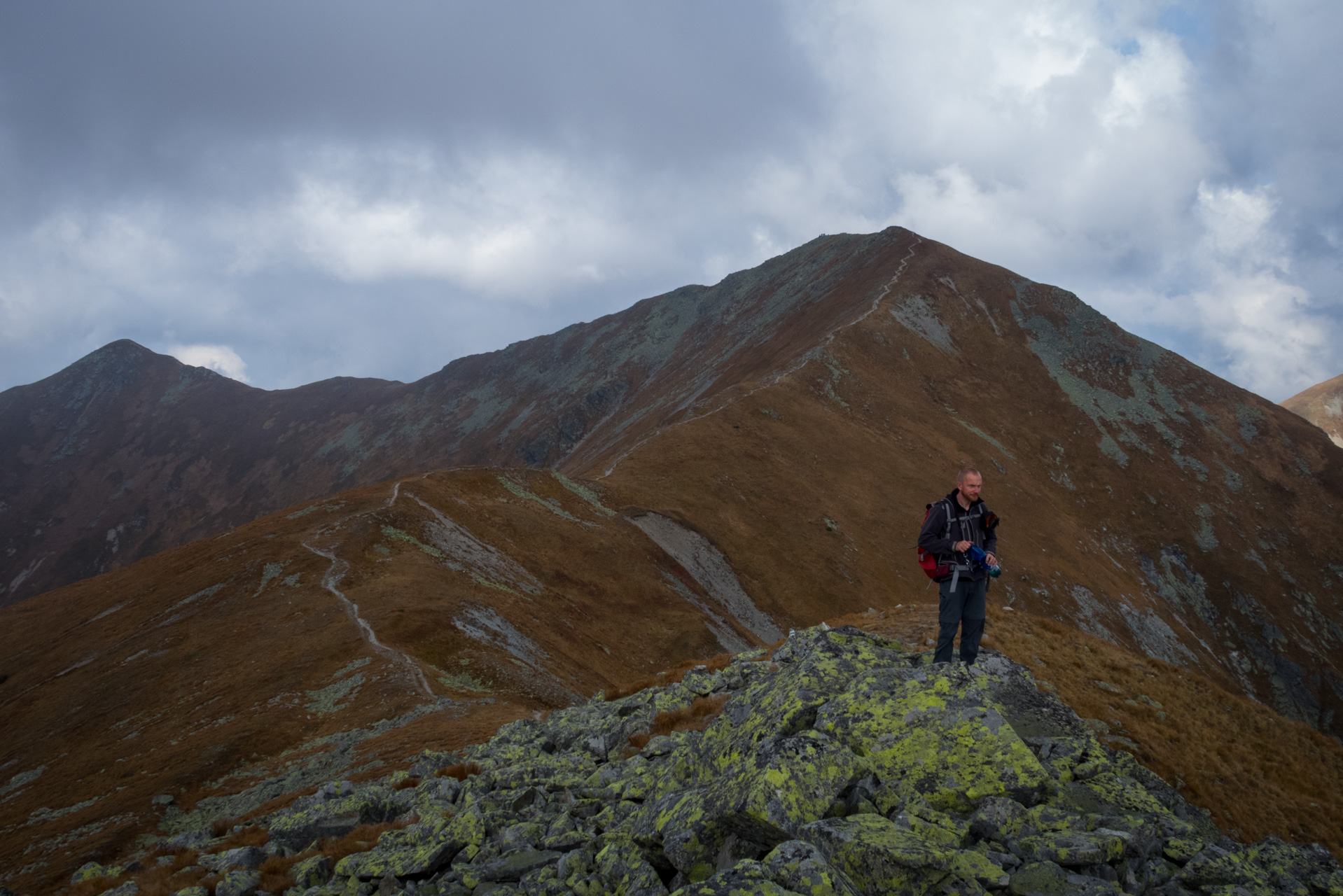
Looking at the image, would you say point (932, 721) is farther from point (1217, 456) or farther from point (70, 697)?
point (1217, 456)

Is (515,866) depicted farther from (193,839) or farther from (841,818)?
(193,839)

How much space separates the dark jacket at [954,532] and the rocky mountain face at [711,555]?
9860 millimetres

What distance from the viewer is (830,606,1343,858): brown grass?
10.9 meters

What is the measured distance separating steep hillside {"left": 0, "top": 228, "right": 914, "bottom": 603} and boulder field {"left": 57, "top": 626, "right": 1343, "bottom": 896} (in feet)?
352

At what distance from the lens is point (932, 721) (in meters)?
8.89

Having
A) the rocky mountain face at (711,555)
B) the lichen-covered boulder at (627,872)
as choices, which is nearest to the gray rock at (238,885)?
the lichen-covered boulder at (627,872)

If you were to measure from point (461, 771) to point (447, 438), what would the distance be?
554ft

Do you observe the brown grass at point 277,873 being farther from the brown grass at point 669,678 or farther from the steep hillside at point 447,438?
the steep hillside at point 447,438

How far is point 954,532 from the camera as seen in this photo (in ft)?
39.5

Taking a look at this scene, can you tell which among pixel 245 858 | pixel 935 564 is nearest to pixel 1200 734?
pixel 935 564

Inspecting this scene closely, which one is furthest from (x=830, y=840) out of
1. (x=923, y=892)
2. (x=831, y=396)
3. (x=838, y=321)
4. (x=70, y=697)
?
(x=838, y=321)

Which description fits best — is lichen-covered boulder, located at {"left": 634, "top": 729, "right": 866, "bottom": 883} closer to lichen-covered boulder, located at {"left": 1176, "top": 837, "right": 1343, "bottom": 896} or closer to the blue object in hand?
lichen-covered boulder, located at {"left": 1176, "top": 837, "right": 1343, "bottom": 896}

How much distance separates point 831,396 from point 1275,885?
77892mm

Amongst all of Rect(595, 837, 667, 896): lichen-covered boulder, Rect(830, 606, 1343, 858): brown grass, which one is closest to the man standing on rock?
Rect(830, 606, 1343, 858): brown grass
